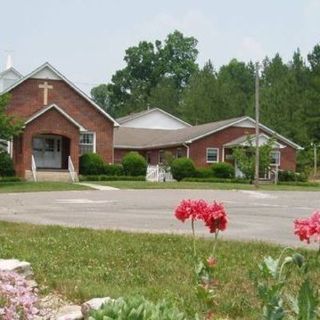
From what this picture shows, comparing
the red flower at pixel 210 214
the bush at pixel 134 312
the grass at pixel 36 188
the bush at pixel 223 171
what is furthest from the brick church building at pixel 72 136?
the bush at pixel 134 312

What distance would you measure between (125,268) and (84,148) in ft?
118

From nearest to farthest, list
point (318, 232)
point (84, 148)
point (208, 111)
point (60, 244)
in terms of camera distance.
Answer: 1. point (318, 232)
2. point (60, 244)
3. point (84, 148)
4. point (208, 111)

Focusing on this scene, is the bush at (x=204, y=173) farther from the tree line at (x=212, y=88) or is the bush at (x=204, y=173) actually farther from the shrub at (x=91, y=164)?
the tree line at (x=212, y=88)

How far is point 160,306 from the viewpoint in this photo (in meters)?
3.91

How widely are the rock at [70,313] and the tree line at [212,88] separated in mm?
55531

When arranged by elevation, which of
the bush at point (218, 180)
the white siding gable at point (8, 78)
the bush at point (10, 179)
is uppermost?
the white siding gable at point (8, 78)

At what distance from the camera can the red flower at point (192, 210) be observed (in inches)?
189

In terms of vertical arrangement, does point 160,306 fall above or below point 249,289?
above

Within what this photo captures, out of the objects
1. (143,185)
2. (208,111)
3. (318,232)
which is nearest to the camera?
(318,232)

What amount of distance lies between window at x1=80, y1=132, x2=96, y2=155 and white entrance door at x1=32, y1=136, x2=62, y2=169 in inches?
59.7

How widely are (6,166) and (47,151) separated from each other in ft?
13.3

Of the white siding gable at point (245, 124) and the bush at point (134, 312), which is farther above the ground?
the white siding gable at point (245, 124)

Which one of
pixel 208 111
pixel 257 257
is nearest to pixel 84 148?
pixel 208 111

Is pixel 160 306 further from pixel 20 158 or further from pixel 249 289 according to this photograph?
pixel 20 158
